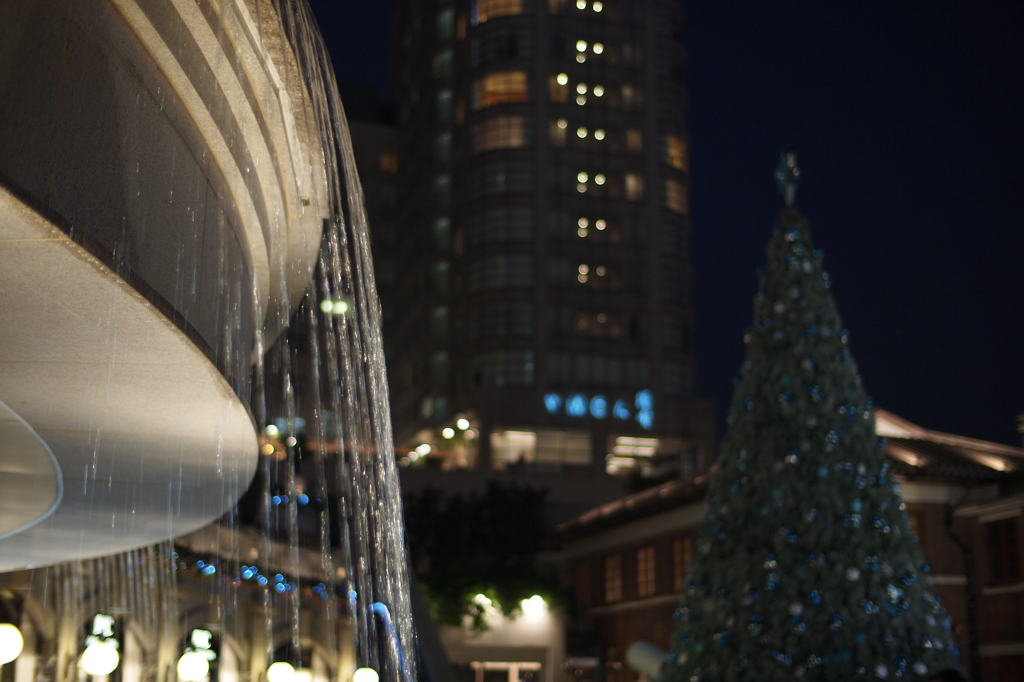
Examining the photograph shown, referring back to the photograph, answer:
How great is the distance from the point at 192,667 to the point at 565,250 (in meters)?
52.4

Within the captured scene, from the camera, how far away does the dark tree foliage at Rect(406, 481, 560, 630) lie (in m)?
35.1

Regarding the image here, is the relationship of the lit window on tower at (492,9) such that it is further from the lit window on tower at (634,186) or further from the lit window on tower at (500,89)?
the lit window on tower at (634,186)

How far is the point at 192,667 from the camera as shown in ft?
63.9

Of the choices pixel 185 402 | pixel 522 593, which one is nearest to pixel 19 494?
pixel 185 402

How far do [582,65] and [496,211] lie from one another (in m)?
11.3

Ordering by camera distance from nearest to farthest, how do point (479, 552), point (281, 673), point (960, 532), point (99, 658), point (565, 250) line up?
point (99, 658)
point (281, 673)
point (960, 532)
point (479, 552)
point (565, 250)

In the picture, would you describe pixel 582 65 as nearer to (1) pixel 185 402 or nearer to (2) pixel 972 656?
(2) pixel 972 656

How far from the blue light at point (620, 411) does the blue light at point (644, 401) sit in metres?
A: 0.87

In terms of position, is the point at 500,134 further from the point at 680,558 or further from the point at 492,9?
the point at 680,558

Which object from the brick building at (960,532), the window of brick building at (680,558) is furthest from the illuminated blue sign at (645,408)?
the window of brick building at (680,558)

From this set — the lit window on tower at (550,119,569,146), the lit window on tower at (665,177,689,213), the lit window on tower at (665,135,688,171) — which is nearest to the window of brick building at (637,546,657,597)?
the lit window on tower at (550,119,569,146)

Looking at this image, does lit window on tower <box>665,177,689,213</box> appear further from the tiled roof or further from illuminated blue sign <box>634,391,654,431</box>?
the tiled roof

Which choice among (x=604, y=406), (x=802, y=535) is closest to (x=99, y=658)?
(x=802, y=535)

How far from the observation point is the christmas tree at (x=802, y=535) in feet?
38.0
